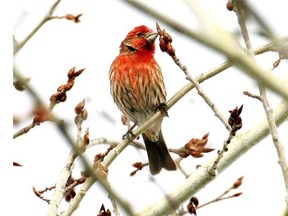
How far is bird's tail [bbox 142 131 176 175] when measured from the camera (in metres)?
8.02

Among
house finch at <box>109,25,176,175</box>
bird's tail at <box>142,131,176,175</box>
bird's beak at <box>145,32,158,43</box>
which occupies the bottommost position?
bird's tail at <box>142,131,176,175</box>

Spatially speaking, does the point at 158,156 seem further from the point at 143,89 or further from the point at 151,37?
the point at 151,37

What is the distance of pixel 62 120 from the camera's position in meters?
1.69

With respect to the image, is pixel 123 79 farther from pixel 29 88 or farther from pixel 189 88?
pixel 29 88

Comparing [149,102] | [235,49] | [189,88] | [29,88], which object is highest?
[149,102]

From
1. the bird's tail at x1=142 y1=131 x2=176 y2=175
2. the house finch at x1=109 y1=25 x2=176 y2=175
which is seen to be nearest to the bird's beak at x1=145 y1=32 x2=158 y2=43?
the house finch at x1=109 y1=25 x2=176 y2=175

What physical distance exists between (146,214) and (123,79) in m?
3.62

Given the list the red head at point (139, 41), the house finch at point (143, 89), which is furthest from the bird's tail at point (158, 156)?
the red head at point (139, 41)

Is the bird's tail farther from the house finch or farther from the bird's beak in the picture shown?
the bird's beak

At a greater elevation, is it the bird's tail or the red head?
the red head

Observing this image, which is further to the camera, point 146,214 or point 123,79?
point 123,79

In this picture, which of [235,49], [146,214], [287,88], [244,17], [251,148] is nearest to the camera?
[235,49]

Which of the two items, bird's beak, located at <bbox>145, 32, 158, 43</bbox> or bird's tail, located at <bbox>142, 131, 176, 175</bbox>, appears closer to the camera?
bird's tail, located at <bbox>142, 131, 176, 175</bbox>

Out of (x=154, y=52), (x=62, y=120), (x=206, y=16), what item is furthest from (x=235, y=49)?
(x=154, y=52)
